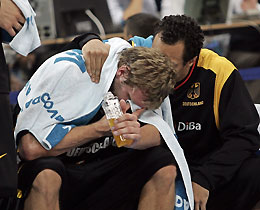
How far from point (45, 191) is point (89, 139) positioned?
0.24m

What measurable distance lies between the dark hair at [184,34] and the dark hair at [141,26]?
0.64 meters

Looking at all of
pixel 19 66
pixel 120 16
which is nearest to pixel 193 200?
pixel 19 66

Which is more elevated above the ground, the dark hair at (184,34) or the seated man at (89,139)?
the dark hair at (184,34)

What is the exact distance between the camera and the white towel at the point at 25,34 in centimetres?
146

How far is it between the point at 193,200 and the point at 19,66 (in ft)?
7.62

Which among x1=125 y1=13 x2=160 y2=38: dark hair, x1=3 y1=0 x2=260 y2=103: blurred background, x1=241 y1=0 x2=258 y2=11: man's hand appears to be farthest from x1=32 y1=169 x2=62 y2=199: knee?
x1=241 y1=0 x2=258 y2=11: man's hand

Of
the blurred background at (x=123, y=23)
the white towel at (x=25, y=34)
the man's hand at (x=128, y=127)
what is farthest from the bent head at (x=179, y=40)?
the blurred background at (x=123, y=23)

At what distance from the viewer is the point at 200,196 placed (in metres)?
1.81

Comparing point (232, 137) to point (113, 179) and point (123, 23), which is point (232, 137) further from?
point (123, 23)

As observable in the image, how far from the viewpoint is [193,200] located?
5.82 feet

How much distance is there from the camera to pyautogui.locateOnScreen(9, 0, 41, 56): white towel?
57.7 inches

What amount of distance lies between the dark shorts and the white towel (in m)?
0.46

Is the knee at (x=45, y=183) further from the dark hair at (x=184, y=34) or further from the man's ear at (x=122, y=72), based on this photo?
the dark hair at (x=184, y=34)

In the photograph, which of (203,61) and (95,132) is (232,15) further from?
(95,132)
